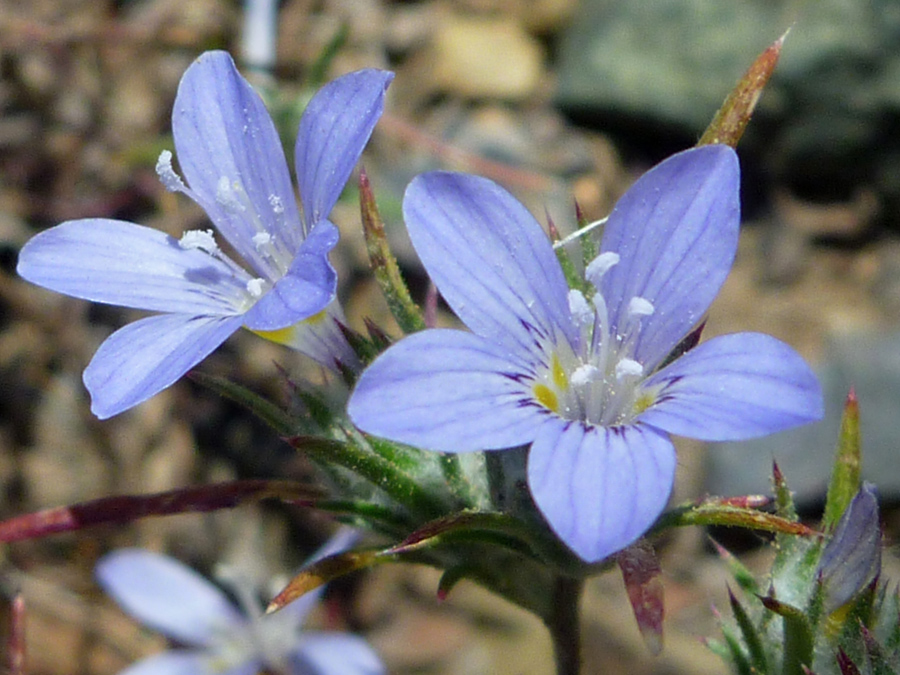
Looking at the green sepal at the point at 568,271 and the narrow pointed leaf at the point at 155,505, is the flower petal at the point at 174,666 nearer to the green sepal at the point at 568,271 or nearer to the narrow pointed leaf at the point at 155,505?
the narrow pointed leaf at the point at 155,505

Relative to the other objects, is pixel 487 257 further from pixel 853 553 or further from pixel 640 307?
pixel 853 553

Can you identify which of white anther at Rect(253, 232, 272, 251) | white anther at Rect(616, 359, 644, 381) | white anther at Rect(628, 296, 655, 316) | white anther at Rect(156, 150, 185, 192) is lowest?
white anther at Rect(616, 359, 644, 381)

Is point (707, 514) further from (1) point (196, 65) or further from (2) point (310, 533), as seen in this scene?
(2) point (310, 533)

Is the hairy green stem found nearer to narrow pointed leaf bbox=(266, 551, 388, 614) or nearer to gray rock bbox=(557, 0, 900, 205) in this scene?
narrow pointed leaf bbox=(266, 551, 388, 614)

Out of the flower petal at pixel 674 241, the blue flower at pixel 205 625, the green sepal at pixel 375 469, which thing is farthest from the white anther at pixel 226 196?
the blue flower at pixel 205 625

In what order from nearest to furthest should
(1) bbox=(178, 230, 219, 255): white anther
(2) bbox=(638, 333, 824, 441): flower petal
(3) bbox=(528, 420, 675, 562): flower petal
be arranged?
(3) bbox=(528, 420, 675, 562): flower petal
(2) bbox=(638, 333, 824, 441): flower petal
(1) bbox=(178, 230, 219, 255): white anther

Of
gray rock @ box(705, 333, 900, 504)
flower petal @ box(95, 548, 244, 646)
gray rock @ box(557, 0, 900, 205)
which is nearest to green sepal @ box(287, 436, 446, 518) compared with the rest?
flower petal @ box(95, 548, 244, 646)

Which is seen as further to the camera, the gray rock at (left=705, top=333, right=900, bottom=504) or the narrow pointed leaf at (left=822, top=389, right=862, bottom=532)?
the gray rock at (left=705, top=333, right=900, bottom=504)
